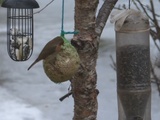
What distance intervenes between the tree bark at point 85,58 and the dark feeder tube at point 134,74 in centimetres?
95

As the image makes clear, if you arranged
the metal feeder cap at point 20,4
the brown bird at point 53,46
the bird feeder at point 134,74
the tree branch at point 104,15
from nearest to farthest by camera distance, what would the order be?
the brown bird at point 53,46 < the tree branch at point 104,15 < the bird feeder at point 134,74 < the metal feeder cap at point 20,4

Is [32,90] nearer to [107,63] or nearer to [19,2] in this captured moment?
[107,63]


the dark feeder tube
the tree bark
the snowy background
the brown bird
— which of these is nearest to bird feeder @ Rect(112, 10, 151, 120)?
the dark feeder tube

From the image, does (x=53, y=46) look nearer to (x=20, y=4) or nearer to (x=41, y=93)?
(x=20, y=4)

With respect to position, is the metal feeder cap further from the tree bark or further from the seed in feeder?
the tree bark

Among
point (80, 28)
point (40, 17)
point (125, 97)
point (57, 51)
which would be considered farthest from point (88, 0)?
point (40, 17)

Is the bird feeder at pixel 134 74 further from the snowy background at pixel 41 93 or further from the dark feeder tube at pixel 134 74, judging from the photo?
the snowy background at pixel 41 93

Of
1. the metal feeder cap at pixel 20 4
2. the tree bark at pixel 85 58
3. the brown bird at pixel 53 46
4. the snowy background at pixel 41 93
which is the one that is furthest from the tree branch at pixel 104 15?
the snowy background at pixel 41 93

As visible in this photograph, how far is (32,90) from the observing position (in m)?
6.46

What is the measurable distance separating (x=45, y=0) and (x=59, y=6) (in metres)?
0.56

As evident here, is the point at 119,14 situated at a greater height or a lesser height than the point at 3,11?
greater

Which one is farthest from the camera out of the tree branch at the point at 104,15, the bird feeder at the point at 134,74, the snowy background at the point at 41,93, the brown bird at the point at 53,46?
the snowy background at the point at 41,93

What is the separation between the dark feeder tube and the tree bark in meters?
0.95

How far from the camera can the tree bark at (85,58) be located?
1.85 m
